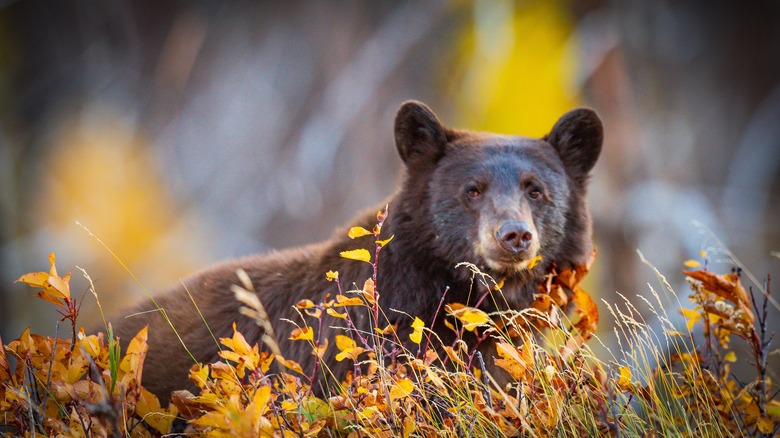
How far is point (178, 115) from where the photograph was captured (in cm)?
835

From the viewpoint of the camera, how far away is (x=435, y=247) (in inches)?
116

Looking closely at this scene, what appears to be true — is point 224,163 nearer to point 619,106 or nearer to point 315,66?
point 315,66

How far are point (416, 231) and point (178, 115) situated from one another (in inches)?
238

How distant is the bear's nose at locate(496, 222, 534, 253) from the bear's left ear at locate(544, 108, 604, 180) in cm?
64

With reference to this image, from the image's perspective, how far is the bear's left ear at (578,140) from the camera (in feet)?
10.5

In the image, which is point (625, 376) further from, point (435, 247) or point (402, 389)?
point (435, 247)

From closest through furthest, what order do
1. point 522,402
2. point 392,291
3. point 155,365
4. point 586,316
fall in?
point 522,402 → point 586,316 → point 392,291 → point 155,365

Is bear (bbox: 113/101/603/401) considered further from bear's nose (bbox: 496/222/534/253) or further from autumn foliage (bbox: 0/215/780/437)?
autumn foliage (bbox: 0/215/780/437)

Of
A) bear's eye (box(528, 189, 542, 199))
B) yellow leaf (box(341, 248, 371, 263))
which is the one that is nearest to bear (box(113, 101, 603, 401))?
bear's eye (box(528, 189, 542, 199))

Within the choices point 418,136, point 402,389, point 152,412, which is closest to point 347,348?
point 402,389

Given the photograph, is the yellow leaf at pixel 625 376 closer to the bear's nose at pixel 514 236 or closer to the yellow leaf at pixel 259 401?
the bear's nose at pixel 514 236

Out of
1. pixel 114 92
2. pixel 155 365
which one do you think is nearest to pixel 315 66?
pixel 114 92

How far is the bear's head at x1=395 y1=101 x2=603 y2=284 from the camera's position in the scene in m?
2.79

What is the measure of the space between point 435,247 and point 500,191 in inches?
13.3
